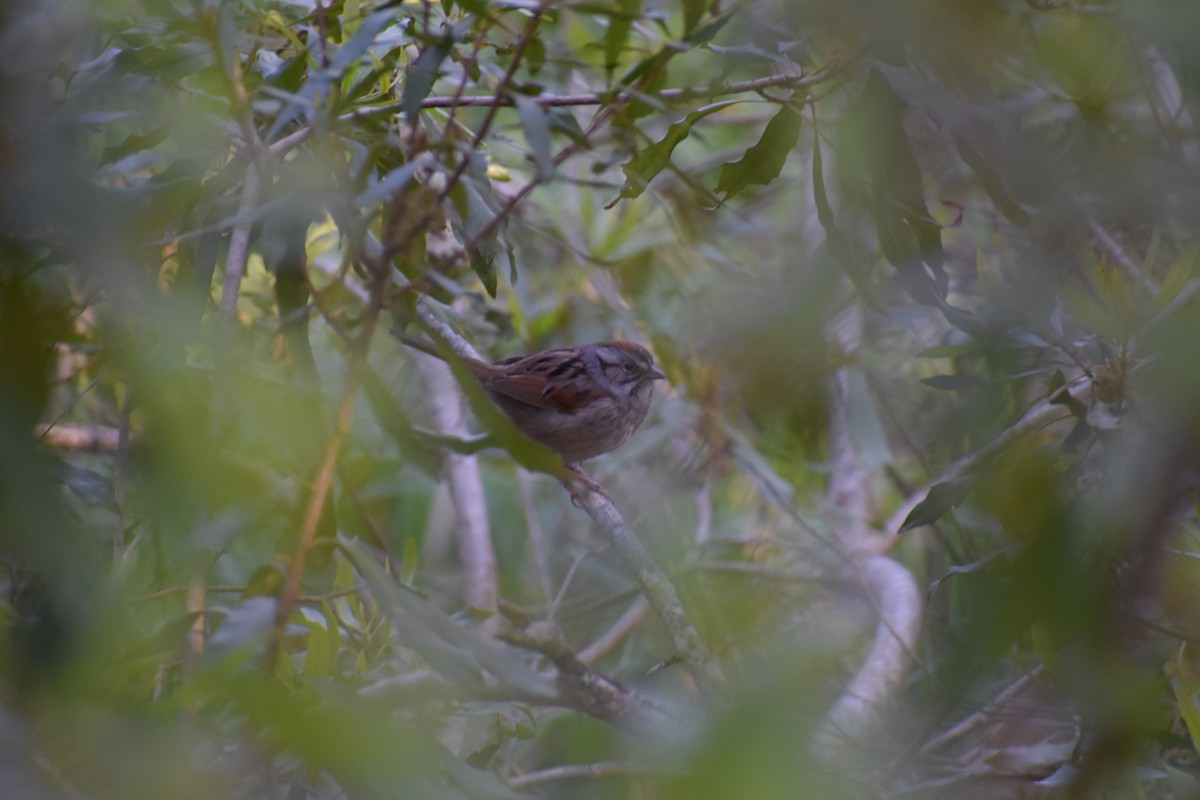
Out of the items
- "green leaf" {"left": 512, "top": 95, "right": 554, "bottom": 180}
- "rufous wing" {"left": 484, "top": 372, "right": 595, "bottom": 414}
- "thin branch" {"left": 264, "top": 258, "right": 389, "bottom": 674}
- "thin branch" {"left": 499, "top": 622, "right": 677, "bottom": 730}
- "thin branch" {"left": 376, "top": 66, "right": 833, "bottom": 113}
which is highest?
"green leaf" {"left": 512, "top": 95, "right": 554, "bottom": 180}

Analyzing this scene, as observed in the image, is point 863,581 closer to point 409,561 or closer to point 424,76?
point 409,561

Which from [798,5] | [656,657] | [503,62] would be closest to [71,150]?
[798,5]

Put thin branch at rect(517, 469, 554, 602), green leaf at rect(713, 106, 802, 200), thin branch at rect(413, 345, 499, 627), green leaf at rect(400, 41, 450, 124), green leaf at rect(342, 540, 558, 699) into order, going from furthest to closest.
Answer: thin branch at rect(517, 469, 554, 602) → thin branch at rect(413, 345, 499, 627) → green leaf at rect(713, 106, 802, 200) → green leaf at rect(400, 41, 450, 124) → green leaf at rect(342, 540, 558, 699)

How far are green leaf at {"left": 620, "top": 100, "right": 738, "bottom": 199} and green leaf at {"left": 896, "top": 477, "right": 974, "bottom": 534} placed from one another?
3.05ft

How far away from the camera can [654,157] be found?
2371 millimetres

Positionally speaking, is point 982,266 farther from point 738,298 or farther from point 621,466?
point 621,466

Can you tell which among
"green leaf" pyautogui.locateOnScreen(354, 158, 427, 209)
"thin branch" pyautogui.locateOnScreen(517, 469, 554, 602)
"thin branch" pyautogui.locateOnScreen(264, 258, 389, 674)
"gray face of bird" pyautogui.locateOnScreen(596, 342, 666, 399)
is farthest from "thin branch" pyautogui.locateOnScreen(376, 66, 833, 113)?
"thin branch" pyautogui.locateOnScreen(517, 469, 554, 602)

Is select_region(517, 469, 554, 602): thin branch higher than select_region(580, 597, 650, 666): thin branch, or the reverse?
select_region(517, 469, 554, 602): thin branch

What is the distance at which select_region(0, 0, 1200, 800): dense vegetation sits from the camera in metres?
1.33

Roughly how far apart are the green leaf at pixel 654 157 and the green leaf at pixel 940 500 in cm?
93

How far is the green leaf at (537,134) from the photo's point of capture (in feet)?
5.40

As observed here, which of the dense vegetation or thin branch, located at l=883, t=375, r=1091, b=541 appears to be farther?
thin branch, located at l=883, t=375, r=1091, b=541

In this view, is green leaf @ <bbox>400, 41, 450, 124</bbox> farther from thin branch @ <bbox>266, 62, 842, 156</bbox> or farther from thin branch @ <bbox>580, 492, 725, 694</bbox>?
thin branch @ <bbox>580, 492, 725, 694</bbox>

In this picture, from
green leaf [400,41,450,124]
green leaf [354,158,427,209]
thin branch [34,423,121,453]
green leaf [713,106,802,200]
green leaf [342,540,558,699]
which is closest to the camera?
green leaf [342,540,558,699]
